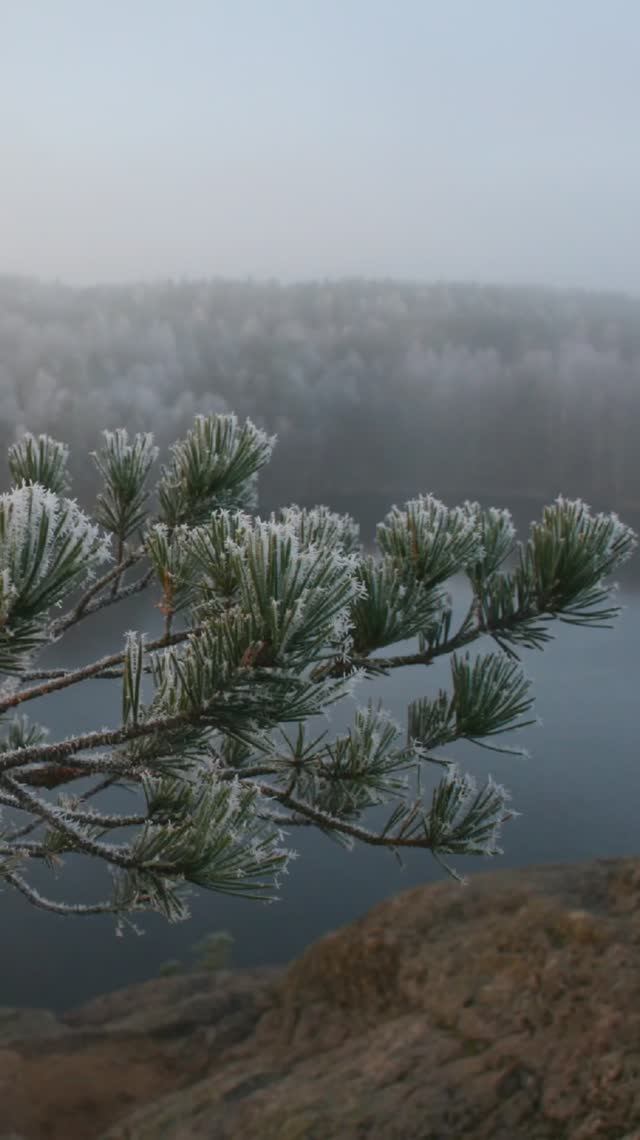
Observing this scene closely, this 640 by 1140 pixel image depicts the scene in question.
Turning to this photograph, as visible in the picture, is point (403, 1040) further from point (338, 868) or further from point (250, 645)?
point (338, 868)

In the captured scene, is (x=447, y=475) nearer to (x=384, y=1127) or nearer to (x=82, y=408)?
(x=82, y=408)

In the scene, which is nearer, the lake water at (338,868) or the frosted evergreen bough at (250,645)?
the frosted evergreen bough at (250,645)

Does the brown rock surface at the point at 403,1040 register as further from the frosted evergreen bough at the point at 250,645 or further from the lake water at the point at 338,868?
the lake water at the point at 338,868

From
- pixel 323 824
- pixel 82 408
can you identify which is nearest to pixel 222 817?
pixel 323 824

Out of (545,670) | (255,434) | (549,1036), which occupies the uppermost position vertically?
(255,434)

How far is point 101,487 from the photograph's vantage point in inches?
83.0

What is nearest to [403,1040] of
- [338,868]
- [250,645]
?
[250,645]

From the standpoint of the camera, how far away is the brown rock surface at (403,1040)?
298cm

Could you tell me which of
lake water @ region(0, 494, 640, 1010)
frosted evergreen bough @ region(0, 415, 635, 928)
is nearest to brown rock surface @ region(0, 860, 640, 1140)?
frosted evergreen bough @ region(0, 415, 635, 928)

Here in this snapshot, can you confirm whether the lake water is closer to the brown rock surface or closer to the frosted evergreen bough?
the brown rock surface

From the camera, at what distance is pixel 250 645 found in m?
1.02

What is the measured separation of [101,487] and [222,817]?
1023mm

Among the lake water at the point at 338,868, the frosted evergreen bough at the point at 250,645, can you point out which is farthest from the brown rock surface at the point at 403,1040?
the lake water at the point at 338,868

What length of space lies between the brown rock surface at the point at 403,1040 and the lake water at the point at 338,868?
1.80 meters
